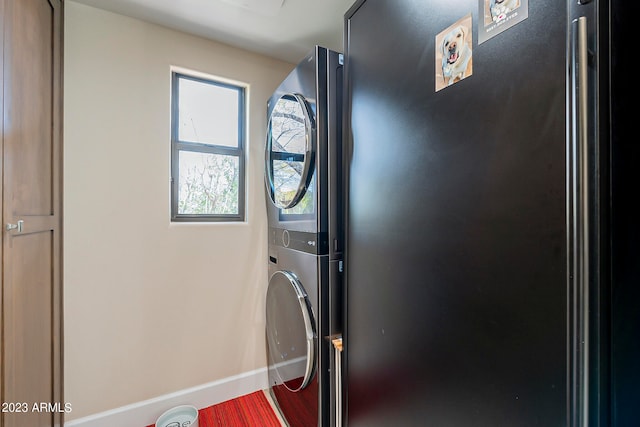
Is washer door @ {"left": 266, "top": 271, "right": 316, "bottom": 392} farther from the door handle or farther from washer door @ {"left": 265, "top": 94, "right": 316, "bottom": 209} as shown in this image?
the door handle

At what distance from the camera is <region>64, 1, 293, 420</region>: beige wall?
156 cm

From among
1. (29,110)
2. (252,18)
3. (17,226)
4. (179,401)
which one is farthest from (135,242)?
(252,18)

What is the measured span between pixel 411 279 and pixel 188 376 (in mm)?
1792

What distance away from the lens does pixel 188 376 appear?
184 centimetres

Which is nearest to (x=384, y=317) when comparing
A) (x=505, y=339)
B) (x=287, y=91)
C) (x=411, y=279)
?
(x=411, y=279)

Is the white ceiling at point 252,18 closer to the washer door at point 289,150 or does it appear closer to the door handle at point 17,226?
the washer door at point 289,150

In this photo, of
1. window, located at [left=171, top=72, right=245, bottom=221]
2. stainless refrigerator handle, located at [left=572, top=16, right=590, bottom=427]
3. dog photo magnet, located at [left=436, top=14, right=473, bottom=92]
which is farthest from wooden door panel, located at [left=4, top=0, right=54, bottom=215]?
stainless refrigerator handle, located at [left=572, top=16, right=590, bottom=427]

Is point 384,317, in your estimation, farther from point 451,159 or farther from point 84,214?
point 84,214

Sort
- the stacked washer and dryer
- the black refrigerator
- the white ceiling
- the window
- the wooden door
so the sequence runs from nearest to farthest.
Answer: the black refrigerator, the wooden door, the stacked washer and dryer, the white ceiling, the window

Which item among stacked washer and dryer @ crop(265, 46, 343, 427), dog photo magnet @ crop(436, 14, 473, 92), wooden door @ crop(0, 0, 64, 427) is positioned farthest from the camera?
stacked washer and dryer @ crop(265, 46, 343, 427)

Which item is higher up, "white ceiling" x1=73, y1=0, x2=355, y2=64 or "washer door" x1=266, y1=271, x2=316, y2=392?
"white ceiling" x1=73, y1=0, x2=355, y2=64

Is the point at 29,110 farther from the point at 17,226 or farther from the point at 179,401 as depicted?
the point at 179,401

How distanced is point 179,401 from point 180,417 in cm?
13

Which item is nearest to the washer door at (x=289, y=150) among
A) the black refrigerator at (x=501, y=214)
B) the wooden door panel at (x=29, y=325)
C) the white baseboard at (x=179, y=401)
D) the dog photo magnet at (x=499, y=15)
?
the black refrigerator at (x=501, y=214)
